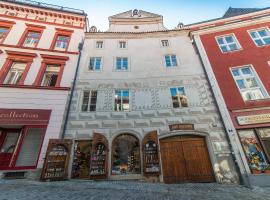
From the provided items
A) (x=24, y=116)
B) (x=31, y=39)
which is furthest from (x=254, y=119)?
(x=31, y=39)

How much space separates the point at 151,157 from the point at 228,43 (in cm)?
1079

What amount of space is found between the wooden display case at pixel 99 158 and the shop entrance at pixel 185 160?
3315 mm

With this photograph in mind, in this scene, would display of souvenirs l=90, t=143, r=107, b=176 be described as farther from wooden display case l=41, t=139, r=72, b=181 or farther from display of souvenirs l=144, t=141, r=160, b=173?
display of souvenirs l=144, t=141, r=160, b=173

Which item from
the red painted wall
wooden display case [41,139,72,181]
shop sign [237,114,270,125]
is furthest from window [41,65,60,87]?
shop sign [237,114,270,125]

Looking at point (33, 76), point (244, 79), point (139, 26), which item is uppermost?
point (139, 26)

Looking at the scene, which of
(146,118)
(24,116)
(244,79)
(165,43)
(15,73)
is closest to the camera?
(24,116)

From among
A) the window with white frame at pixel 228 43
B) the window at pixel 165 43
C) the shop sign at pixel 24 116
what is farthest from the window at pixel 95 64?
the window with white frame at pixel 228 43

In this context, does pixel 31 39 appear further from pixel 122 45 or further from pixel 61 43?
pixel 122 45

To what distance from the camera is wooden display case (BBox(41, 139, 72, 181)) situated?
7863 mm

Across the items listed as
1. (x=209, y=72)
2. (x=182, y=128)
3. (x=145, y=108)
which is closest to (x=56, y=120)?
(x=145, y=108)

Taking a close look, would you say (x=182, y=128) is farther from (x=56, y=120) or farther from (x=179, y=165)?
(x=56, y=120)

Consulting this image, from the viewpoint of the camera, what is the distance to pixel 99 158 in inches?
343

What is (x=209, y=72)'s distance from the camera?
11.3m

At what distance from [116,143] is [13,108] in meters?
6.78
